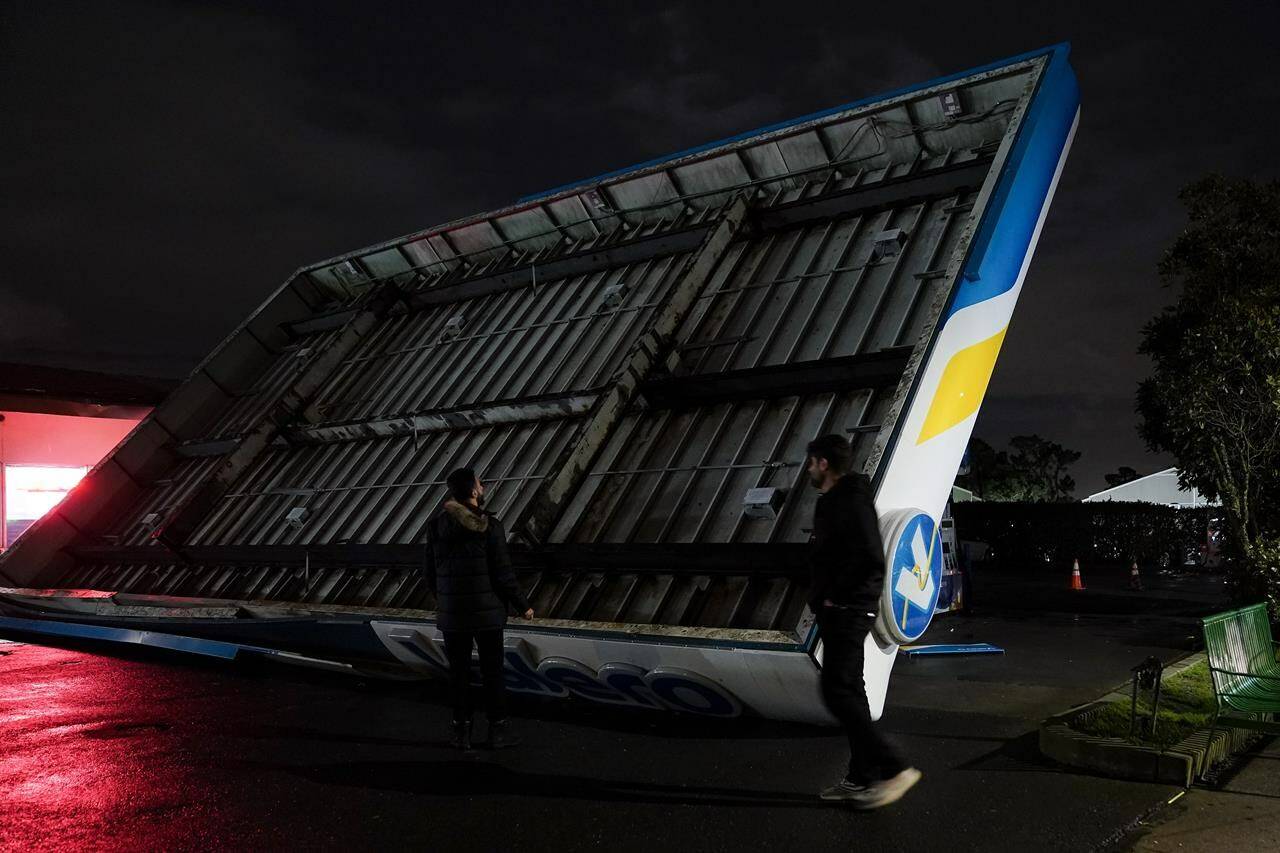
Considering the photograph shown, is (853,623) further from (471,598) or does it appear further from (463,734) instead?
(463,734)

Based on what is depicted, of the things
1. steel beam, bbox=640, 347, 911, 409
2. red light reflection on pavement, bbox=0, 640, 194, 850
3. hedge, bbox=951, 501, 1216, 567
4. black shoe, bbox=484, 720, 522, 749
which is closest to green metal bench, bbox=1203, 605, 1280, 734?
steel beam, bbox=640, 347, 911, 409

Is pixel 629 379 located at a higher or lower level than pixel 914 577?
higher

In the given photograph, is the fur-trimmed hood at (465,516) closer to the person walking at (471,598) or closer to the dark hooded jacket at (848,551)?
the person walking at (471,598)

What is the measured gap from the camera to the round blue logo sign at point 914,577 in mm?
5465

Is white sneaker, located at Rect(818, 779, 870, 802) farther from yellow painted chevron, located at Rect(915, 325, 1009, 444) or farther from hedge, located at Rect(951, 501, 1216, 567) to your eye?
hedge, located at Rect(951, 501, 1216, 567)

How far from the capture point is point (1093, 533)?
989 inches

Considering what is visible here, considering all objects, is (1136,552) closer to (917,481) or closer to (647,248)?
(647,248)

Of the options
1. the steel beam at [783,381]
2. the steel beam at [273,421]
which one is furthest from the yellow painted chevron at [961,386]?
the steel beam at [273,421]

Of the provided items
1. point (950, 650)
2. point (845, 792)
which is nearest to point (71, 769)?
point (845, 792)

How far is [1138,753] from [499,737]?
3661mm

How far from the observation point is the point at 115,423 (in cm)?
2172

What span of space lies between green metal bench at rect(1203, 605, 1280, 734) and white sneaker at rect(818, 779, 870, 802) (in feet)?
7.22

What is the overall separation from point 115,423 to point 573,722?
19396mm

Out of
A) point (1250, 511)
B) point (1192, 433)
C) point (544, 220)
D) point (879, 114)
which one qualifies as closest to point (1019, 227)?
point (879, 114)
